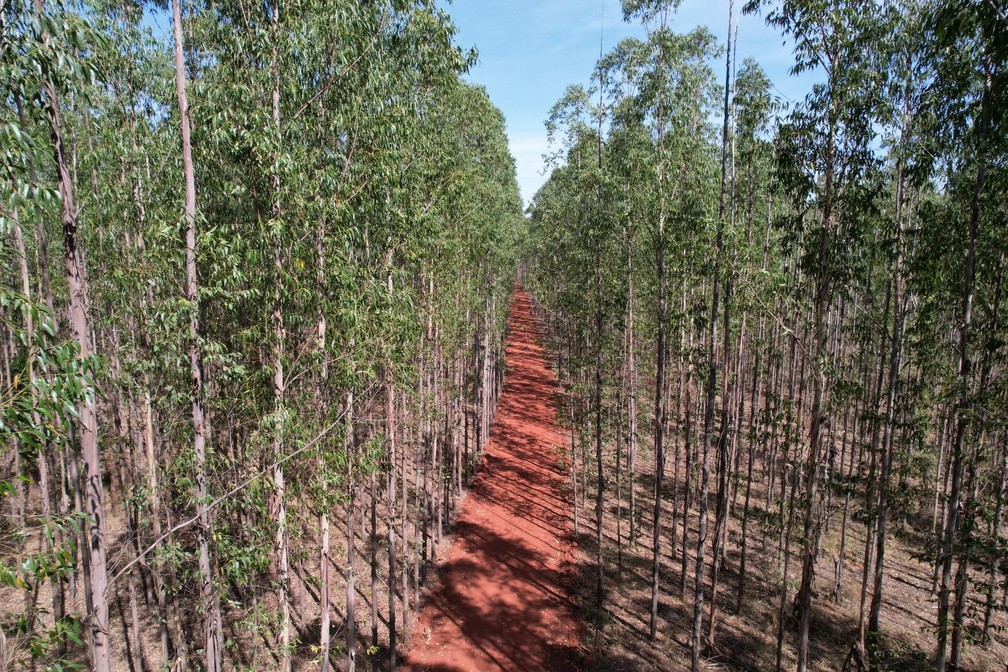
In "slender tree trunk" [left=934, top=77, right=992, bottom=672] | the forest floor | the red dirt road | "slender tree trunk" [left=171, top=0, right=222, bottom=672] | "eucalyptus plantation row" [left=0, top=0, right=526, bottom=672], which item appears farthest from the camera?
the red dirt road

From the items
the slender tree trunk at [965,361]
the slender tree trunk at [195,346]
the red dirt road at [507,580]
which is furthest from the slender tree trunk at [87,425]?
the slender tree trunk at [965,361]

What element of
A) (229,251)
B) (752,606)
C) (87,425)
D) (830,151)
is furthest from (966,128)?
(752,606)

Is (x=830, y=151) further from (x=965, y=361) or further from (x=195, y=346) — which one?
(x=195, y=346)

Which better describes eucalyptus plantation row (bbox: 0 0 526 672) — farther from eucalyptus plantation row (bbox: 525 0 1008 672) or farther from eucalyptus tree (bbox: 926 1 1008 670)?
eucalyptus tree (bbox: 926 1 1008 670)

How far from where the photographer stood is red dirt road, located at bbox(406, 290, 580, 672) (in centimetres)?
1377

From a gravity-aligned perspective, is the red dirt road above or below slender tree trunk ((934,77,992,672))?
below

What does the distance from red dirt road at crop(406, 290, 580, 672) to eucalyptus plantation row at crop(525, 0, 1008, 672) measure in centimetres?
110

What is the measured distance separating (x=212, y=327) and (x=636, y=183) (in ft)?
32.9

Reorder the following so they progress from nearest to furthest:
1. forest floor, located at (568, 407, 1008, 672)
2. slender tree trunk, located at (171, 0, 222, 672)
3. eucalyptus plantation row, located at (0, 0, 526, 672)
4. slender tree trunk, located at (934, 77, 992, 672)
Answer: eucalyptus plantation row, located at (0, 0, 526, 672), slender tree trunk, located at (171, 0, 222, 672), slender tree trunk, located at (934, 77, 992, 672), forest floor, located at (568, 407, 1008, 672)

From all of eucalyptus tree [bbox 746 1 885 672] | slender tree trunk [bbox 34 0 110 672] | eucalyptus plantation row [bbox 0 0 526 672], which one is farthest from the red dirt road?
slender tree trunk [bbox 34 0 110 672]

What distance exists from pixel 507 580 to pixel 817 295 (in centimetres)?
1276

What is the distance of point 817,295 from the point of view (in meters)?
8.90

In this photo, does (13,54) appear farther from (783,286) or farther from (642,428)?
(642,428)

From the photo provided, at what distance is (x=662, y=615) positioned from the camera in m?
15.0
